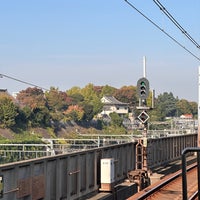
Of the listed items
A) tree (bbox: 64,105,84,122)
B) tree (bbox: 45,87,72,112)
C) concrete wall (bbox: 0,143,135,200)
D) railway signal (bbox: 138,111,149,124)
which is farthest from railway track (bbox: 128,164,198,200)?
tree (bbox: 45,87,72,112)

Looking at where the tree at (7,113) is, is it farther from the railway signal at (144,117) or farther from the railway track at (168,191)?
the railway track at (168,191)

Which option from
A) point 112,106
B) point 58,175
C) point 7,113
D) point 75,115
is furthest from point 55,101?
point 58,175

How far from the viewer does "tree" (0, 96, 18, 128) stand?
9100cm

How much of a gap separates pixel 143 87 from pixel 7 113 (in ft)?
252

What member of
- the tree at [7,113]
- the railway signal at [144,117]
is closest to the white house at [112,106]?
the tree at [7,113]

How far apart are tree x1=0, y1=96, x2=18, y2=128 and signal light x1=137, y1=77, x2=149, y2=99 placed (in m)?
74.6

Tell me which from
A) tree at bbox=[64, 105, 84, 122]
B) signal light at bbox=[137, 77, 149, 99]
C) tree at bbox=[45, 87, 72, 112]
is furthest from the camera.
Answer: tree at bbox=[45, 87, 72, 112]

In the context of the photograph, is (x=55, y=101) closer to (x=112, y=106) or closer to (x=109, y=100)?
(x=112, y=106)

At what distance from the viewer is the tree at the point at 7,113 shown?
91.0 m

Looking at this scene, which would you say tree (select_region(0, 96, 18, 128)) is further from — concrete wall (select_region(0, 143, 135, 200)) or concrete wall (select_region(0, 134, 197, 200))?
concrete wall (select_region(0, 143, 135, 200))

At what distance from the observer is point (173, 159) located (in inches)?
Answer: 1077

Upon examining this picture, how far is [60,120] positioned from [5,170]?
368 ft

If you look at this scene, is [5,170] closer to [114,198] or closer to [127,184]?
[114,198]

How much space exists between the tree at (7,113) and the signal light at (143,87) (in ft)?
245
